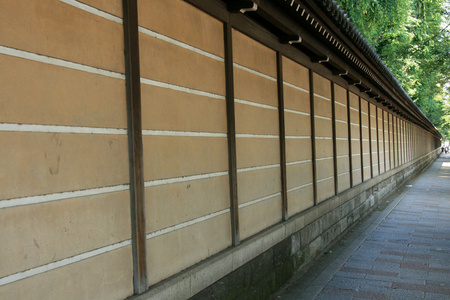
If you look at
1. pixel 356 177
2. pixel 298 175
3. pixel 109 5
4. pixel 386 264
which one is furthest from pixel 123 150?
pixel 356 177

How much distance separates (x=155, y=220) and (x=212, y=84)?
5.45 feet

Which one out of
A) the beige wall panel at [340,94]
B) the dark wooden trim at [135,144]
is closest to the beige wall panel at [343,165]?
the beige wall panel at [340,94]

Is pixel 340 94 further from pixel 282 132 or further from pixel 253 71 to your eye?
pixel 253 71

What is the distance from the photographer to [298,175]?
719 cm

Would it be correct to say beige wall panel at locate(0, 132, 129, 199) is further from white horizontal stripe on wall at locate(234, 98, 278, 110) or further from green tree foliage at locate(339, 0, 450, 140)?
green tree foliage at locate(339, 0, 450, 140)

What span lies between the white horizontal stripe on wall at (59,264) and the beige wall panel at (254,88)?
2.54m

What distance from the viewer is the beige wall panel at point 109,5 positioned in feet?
9.60

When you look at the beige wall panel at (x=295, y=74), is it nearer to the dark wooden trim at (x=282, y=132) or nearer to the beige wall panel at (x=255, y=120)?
the dark wooden trim at (x=282, y=132)

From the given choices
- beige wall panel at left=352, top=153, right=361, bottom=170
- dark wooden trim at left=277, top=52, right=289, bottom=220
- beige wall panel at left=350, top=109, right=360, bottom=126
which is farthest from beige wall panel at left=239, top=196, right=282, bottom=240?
beige wall panel at left=350, top=109, right=360, bottom=126

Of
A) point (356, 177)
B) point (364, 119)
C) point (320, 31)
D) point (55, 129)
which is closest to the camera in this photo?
point (55, 129)

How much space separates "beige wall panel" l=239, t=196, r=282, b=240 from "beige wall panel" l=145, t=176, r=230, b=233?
49cm

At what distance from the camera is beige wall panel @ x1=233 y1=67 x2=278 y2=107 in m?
5.13

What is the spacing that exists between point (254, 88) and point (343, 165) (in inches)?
211

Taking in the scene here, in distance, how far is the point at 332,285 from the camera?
630 cm
